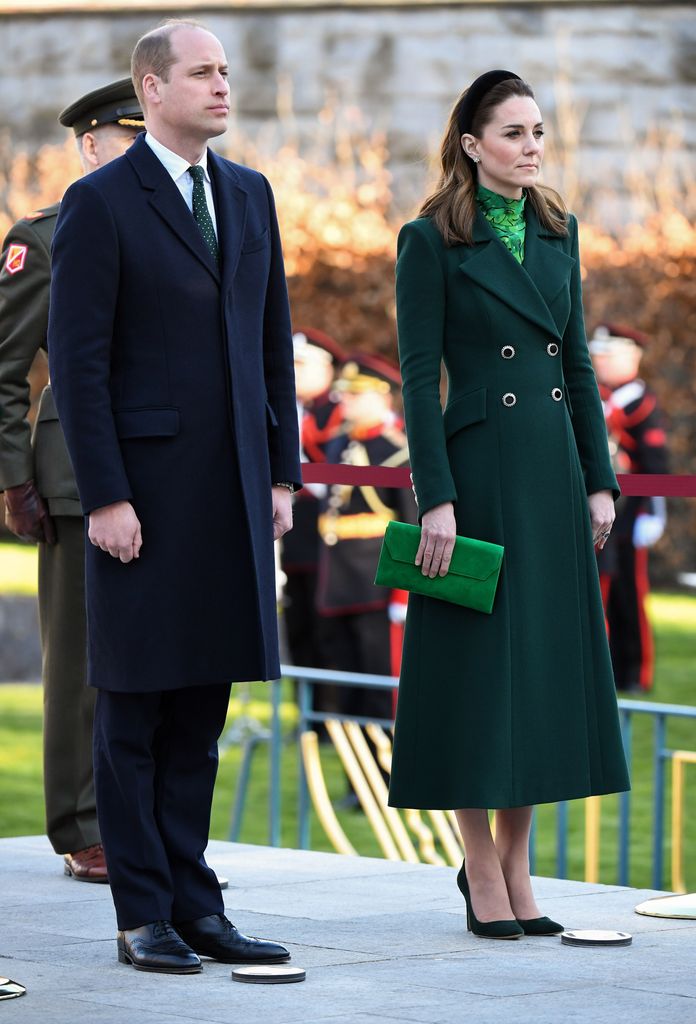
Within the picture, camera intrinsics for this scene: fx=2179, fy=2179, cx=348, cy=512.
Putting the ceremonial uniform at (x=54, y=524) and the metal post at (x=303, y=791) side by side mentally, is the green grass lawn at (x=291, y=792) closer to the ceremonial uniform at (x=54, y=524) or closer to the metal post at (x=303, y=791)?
the metal post at (x=303, y=791)

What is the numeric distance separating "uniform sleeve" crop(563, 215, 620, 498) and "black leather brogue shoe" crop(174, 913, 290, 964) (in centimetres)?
122

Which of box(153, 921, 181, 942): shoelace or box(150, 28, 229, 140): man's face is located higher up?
box(150, 28, 229, 140): man's face

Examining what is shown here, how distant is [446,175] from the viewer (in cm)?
474

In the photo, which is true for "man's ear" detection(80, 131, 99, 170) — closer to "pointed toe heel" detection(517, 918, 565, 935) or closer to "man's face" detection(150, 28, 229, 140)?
"man's face" detection(150, 28, 229, 140)

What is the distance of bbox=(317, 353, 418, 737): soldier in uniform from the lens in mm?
10461

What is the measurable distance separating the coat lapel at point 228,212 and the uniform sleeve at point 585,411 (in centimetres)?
80

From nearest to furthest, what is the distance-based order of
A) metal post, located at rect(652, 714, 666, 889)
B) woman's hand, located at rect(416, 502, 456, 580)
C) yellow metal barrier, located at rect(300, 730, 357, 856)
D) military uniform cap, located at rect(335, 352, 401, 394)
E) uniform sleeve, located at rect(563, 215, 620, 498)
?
woman's hand, located at rect(416, 502, 456, 580)
uniform sleeve, located at rect(563, 215, 620, 498)
metal post, located at rect(652, 714, 666, 889)
yellow metal barrier, located at rect(300, 730, 357, 856)
military uniform cap, located at rect(335, 352, 401, 394)

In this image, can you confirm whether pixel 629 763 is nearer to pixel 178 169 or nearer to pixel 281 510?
pixel 281 510

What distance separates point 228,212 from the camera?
14.2ft

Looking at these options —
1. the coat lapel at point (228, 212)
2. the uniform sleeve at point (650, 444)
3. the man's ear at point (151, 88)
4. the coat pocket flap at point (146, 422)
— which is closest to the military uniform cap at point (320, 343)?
the uniform sleeve at point (650, 444)

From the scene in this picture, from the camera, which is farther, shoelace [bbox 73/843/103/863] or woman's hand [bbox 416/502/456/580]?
shoelace [bbox 73/843/103/863]

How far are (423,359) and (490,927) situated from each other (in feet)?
3.97

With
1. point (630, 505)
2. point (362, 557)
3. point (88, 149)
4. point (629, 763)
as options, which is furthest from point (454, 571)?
point (630, 505)

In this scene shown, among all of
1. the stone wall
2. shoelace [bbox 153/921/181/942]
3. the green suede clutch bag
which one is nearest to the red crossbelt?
the green suede clutch bag
